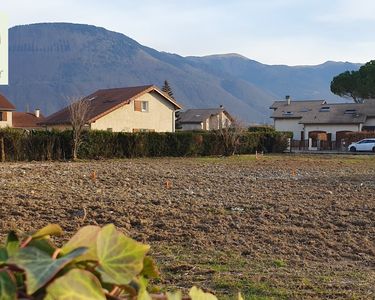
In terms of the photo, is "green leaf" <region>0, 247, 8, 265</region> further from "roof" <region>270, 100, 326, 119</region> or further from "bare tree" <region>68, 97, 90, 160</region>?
"roof" <region>270, 100, 326, 119</region>

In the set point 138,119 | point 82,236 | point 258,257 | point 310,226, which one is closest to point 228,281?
point 258,257

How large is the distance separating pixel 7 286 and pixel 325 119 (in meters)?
61.0

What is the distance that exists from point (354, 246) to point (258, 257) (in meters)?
1.50

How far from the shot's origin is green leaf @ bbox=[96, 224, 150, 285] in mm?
1078

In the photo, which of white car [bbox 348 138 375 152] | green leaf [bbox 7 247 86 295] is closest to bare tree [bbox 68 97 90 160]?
white car [bbox 348 138 375 152]

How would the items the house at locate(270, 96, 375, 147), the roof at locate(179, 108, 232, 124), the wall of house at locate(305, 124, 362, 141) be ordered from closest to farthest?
the house at locate(270, 96, 375, 147) < the wall of house at locate(305, 124, 362, 141) < the roof at locate(179, 108, 232, 124)

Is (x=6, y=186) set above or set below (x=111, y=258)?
below

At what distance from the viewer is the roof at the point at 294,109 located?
64.5 m

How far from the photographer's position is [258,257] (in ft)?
22.3

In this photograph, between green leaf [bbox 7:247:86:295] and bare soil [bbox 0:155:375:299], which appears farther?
bare soil [bbox 0:155:375:299]

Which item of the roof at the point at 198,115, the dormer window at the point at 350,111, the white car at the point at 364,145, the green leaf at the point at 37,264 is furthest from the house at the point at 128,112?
the green leaf at the point at 37,264

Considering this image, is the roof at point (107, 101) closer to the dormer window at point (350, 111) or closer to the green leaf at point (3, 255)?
the dormer window at point (350, 111)

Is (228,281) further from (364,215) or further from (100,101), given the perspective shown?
(100,101)

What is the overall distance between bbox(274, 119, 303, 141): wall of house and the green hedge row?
2383 centimetres
